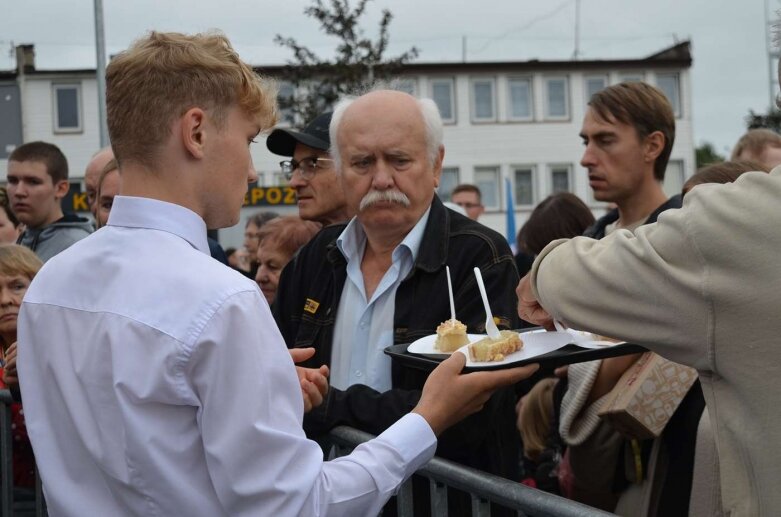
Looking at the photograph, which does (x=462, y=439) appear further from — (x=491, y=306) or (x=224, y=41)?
(x=224, y=41)

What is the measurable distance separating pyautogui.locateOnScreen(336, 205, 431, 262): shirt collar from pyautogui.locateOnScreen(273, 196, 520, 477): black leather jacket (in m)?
0.03

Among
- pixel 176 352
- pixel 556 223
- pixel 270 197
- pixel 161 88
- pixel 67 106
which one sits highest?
pixel 67 106

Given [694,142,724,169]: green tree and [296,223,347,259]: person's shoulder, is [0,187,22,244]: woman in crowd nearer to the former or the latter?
[296,223,347,259]: person's shoulder

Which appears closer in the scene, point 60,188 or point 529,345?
point 529,345

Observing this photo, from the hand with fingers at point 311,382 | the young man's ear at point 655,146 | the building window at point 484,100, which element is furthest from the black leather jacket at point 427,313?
the building window at point 484,100

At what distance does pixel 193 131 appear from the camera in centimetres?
226

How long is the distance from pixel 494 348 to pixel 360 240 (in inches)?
47.3

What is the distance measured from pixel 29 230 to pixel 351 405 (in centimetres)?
409

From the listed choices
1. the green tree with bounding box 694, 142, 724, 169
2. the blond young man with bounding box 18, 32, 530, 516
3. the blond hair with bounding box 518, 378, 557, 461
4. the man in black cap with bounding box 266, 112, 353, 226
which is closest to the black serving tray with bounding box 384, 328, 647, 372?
the blond young man with bounding box 18, 32, 530, 516

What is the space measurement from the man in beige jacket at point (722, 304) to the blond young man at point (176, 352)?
0.61 m

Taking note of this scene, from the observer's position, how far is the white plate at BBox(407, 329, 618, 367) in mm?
2648

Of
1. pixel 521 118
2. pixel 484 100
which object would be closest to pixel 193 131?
pixel 484 100

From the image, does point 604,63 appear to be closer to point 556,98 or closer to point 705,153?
point 556,98

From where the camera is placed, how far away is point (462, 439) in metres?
3.07
